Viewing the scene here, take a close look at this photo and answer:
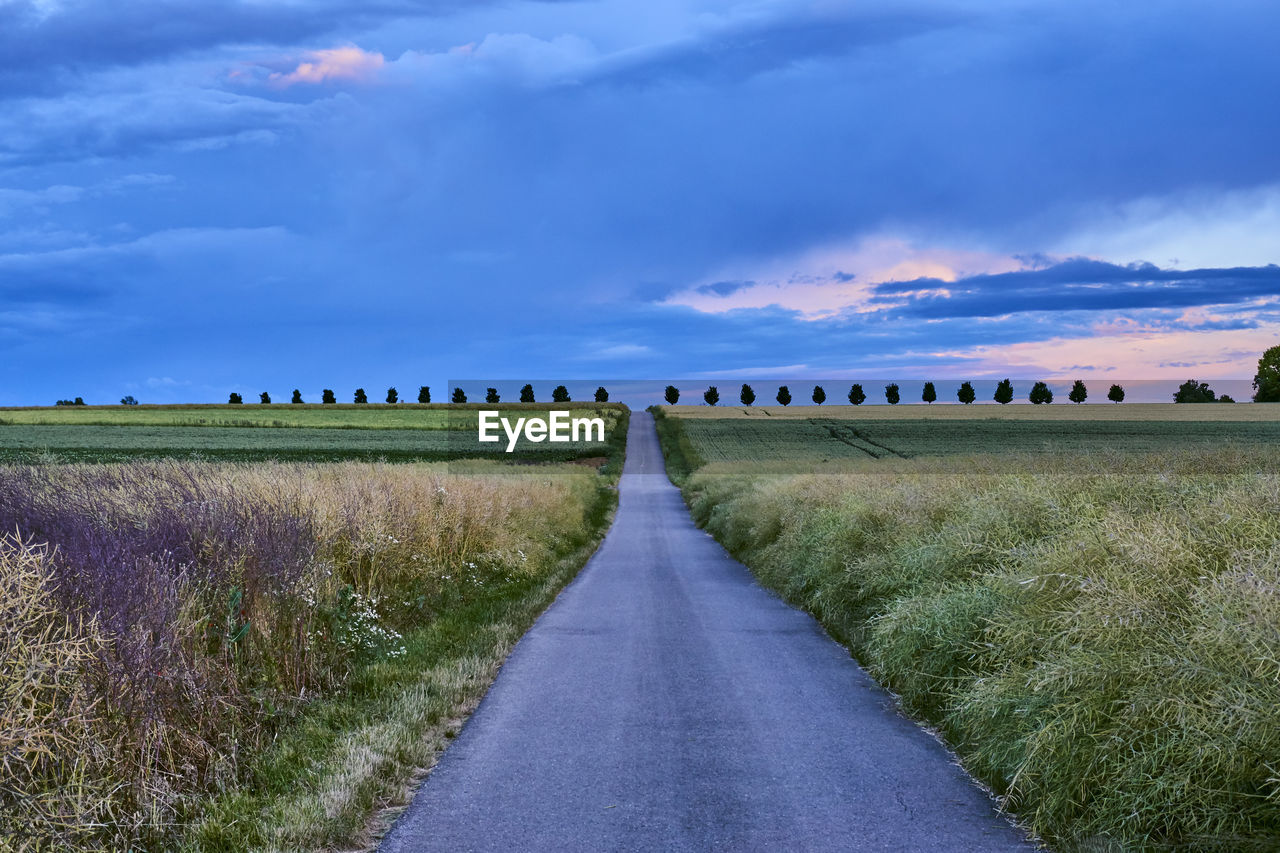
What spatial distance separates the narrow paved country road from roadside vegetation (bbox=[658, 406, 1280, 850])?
48 cm

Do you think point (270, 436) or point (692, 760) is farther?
point (270, 436)

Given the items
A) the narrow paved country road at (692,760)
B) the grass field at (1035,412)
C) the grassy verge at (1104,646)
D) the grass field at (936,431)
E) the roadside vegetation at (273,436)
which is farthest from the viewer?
the grass field at (1035,412)

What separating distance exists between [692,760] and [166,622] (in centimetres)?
387

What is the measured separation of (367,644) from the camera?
30.2 feet

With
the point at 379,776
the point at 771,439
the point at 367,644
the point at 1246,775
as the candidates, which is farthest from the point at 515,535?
the point at 771,439

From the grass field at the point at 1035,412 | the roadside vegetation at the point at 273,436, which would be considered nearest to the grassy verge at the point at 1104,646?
the roadside vegetation at the point at 273,436

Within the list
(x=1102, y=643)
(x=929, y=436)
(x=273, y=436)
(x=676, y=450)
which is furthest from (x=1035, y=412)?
(x=1102, y=643)

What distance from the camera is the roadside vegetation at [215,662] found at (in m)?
4.71

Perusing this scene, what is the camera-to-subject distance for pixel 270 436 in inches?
2576

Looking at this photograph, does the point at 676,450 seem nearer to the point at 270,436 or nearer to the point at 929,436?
the point at 929,436

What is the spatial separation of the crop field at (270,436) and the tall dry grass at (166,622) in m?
34.9

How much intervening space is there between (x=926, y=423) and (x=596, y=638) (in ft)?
236

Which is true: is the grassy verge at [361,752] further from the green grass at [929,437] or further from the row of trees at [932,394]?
the row of trees at [932,394]

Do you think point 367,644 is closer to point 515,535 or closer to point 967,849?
point 967,849
